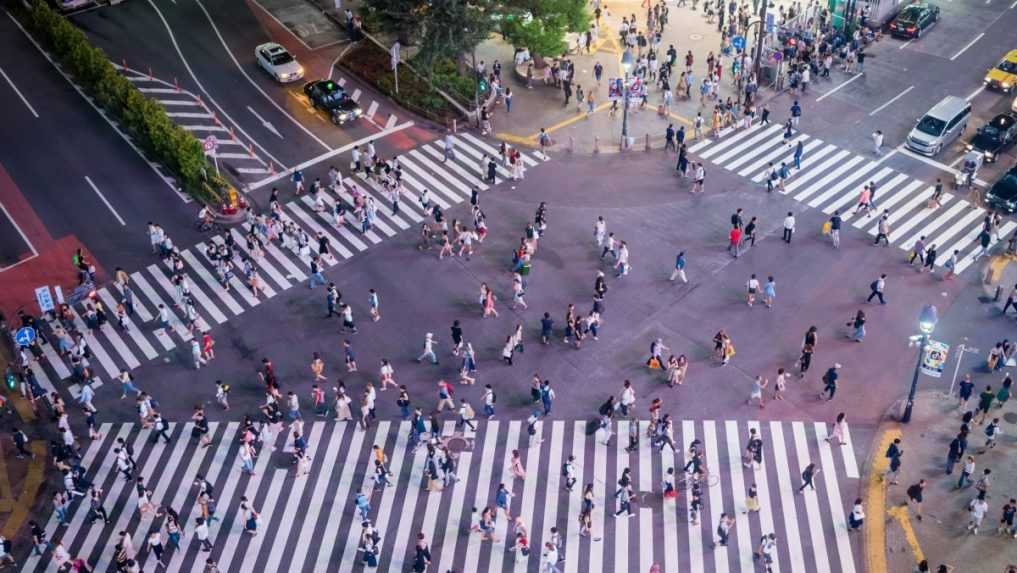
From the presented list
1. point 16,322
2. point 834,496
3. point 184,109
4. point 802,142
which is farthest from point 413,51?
point 834,496

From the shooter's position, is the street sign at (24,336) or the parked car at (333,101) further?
the parked car at (333,101)

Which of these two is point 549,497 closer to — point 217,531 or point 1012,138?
point 217,531

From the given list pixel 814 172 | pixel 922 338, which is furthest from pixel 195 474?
pixel 814 172

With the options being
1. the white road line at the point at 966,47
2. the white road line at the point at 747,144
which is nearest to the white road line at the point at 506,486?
the white road line at the point at 747,144

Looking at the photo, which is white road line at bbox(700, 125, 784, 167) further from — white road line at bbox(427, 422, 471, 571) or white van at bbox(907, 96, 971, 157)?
white road line at bbox(427, 422, 471, 571)

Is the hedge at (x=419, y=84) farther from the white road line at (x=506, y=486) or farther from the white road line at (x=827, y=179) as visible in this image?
the white road line at (x=506, y=486)
